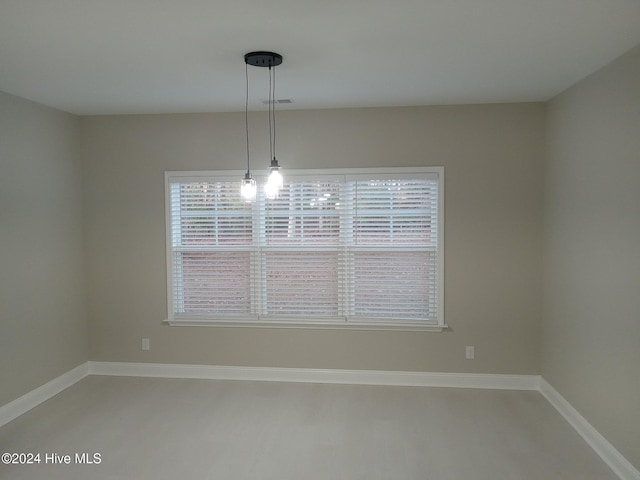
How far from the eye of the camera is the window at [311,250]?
13.1 feet

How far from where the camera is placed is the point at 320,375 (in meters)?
4.15

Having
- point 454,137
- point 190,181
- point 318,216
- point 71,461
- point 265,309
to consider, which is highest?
point 454,137

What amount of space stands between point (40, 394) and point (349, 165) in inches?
135

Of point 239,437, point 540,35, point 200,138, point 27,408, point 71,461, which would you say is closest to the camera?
point 540,35

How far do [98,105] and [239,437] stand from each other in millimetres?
3096

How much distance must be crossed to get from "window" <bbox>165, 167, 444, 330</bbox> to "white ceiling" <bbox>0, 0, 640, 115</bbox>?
0.84 m

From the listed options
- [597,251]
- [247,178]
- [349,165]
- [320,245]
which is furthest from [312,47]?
[597,251]

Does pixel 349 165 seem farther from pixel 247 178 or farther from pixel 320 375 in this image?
pixel 320 375

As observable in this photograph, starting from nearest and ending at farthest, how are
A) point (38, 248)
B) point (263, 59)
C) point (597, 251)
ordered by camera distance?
point (263, 59) < point (597, 251) < point (38, 248)

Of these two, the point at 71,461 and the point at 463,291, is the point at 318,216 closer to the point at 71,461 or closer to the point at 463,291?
the point at 463,291

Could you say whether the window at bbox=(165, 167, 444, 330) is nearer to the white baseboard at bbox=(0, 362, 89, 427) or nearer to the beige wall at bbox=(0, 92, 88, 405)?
the beige wall at bbox=(0, 92, 88, 405)

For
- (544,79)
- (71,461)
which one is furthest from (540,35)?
(71,461)

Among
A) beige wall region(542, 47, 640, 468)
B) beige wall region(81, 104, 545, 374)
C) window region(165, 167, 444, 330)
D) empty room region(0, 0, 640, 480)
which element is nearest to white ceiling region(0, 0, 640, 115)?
empty room region(0, 0, 640, 480)

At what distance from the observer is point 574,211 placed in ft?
10.8
